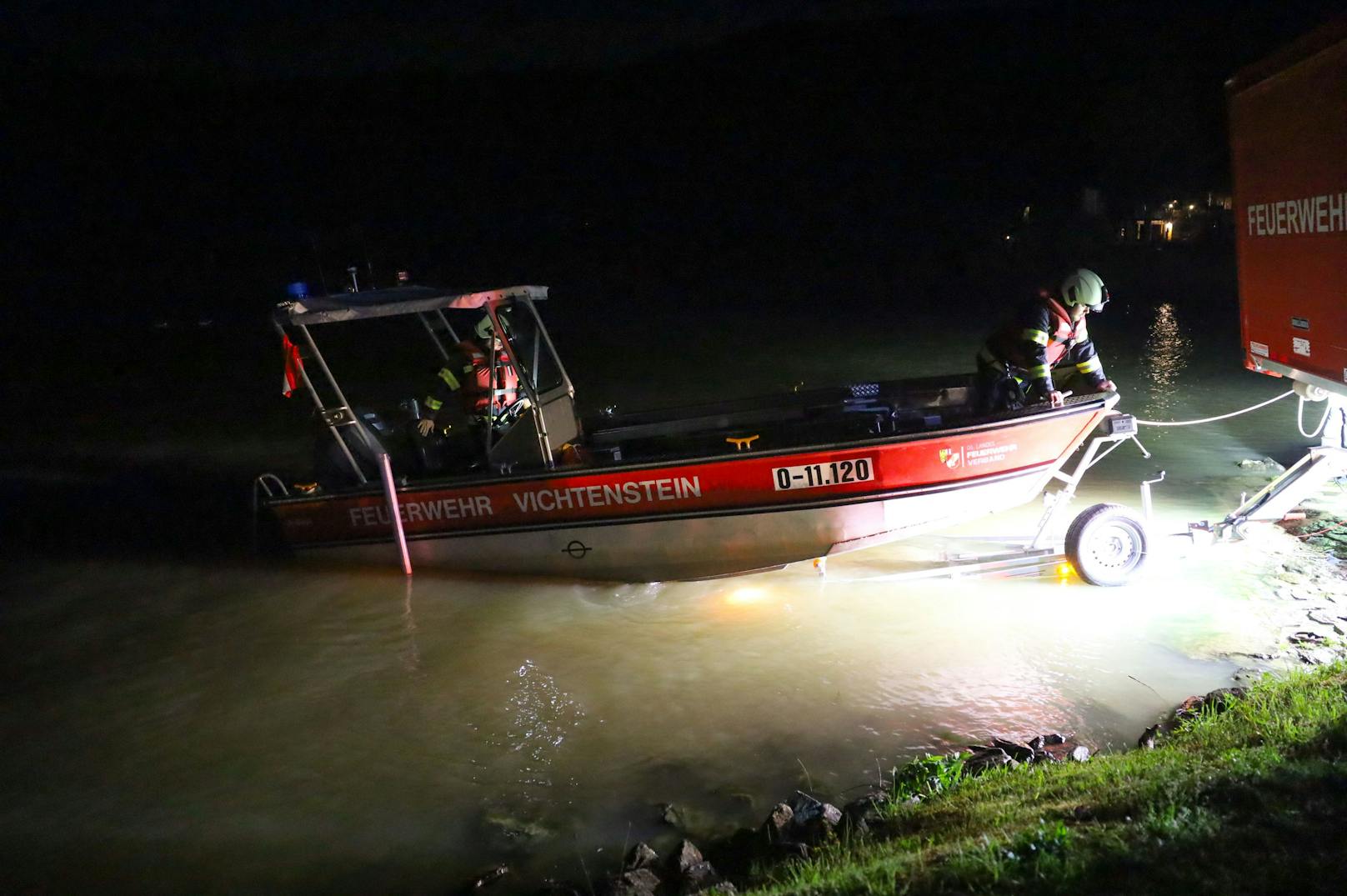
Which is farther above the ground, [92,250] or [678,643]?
[92,250]

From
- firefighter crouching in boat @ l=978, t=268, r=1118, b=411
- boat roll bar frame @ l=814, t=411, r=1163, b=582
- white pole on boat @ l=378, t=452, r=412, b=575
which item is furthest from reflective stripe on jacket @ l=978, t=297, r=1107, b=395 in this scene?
white pole on boat @ l=378, t=452, r=412, b=575

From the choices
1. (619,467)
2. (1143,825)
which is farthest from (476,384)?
(1143,825)

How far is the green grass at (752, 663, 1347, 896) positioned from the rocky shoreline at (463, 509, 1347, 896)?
0.14m

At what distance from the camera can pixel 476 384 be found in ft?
29.0

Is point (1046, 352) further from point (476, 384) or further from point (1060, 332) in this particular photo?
point (476, 384)

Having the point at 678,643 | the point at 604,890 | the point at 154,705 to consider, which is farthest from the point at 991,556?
the point at 154,705

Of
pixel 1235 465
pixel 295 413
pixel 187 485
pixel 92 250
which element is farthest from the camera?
pixel 92 250

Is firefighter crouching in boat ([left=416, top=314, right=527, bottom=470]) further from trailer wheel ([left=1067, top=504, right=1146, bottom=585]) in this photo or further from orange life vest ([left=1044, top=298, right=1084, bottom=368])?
trailer wheel ([left=1067, top=504, right=1146, bottom=585])

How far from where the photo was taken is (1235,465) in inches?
392

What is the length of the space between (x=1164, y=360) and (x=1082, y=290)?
35.8 feet

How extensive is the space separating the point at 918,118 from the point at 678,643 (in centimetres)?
8933

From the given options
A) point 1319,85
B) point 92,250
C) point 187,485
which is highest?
point 92,250

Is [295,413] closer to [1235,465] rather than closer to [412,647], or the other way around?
[412,647]

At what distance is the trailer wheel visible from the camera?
23.1 ft
